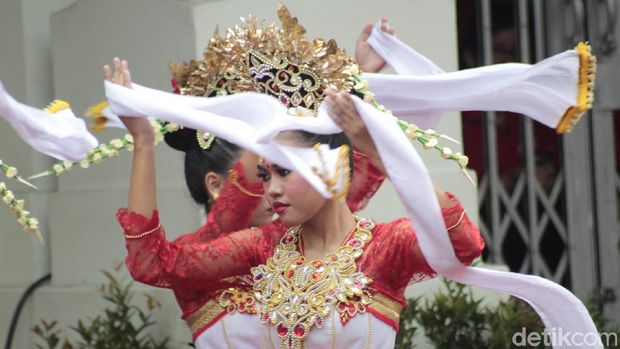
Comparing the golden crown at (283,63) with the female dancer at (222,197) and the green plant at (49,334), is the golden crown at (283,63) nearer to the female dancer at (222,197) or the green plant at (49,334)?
the female dancer at (222,197)

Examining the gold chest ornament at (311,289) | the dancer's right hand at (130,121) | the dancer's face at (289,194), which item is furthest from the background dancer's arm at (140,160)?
the gold chest ornament at (311,289)

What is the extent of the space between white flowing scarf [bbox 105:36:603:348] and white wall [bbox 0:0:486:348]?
2.23 metres

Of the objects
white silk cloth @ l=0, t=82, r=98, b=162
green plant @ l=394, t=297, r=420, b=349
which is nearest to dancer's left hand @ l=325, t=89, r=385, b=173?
white silk cloth @ l=0, t=82, r=98, b=162

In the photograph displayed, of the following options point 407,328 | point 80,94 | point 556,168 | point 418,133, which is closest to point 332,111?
point 418,133

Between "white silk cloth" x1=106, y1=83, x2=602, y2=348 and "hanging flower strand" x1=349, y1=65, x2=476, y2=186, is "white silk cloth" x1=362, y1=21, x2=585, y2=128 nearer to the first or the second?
"hanging flower strand" x1=349, y1=65, x2=476, y2=186

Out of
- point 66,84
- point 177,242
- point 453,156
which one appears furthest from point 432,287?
point 453,156

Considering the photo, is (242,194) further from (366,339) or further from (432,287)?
(432,287)

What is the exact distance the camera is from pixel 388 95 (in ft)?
14.8

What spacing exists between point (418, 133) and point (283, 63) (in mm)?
582

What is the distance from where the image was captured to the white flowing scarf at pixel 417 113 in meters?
3.95

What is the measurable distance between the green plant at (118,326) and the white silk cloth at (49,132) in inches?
76.6

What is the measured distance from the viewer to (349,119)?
393cm

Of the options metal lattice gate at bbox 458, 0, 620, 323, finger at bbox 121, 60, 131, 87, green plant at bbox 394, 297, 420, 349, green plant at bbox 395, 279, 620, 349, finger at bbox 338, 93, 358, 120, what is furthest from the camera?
metal lattice gate at bbox 458, 0, 620, 323

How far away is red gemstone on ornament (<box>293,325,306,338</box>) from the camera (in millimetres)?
4371
